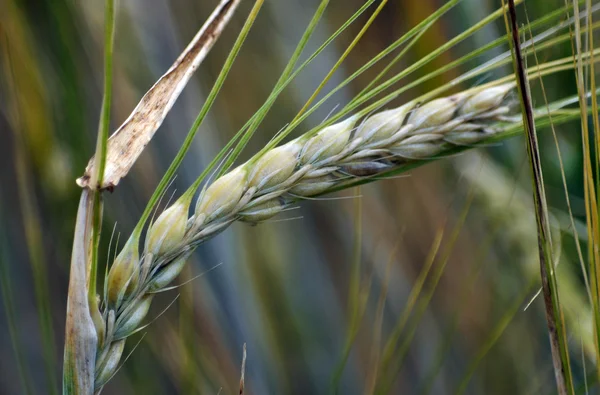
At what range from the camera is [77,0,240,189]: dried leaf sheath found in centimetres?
30

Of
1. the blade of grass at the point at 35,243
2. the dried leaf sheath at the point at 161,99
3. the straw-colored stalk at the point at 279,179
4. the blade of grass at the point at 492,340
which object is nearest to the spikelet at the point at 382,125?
the straw-colored stalk at the point at 279,179

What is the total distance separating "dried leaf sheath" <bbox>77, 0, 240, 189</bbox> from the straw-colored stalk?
4 cm

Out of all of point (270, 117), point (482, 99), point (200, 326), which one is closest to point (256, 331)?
point (200, 326)

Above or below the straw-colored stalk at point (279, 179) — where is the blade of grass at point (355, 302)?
below

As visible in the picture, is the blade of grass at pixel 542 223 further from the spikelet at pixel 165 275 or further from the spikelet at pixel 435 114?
the spikelet at pixel 165 275

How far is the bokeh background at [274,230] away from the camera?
21.7 inches

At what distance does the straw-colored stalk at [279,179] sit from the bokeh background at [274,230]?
0.19 m

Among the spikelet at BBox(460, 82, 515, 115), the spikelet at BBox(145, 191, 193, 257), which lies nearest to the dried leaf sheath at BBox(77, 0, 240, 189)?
the spikelet at BBox(145, 191, 193, 257)

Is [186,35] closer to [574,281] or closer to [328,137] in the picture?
[328,137]

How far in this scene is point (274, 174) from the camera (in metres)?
0.31

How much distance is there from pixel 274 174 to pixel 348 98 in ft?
1.19

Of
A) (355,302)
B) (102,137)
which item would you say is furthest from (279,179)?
(355,302)

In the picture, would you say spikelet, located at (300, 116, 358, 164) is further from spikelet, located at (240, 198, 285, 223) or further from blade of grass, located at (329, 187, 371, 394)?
blade of grass, located at (329, 187, 371, 394)

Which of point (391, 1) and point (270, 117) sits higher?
point (391, 1)
